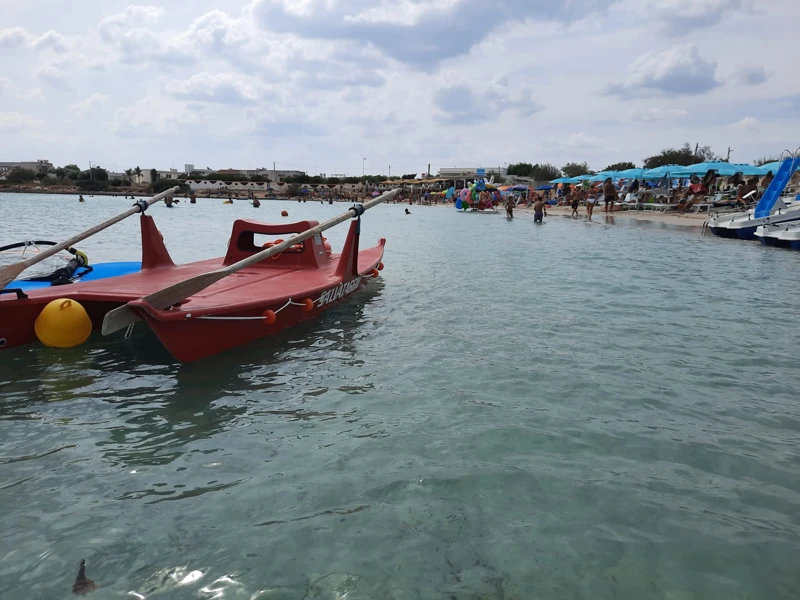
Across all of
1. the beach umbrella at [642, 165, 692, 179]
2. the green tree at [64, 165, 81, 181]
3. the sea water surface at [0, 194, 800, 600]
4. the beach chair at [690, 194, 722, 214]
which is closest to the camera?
the sea water surface at [0, 194, 800, 600]

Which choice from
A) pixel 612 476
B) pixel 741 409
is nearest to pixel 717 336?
pixel 741 409

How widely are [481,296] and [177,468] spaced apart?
750cm

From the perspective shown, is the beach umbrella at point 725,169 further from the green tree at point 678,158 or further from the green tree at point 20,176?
the green tree at point 20,176

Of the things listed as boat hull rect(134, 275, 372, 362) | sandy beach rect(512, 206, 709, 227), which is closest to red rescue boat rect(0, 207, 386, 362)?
boat hull rect(134, 275, 372, 362)

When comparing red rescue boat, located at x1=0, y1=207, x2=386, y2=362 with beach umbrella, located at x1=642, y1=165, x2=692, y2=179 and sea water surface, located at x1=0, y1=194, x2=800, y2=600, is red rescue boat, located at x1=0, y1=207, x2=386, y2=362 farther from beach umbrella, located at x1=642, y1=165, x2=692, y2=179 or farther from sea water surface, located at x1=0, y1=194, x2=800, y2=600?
beach umbrella, located at x1=642, y1=165, x2=692, y2=179

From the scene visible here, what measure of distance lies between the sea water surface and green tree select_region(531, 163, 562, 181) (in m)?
88.5

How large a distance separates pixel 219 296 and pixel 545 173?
94406 millimetres

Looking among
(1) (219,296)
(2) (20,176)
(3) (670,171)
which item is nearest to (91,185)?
(2) (20,176)

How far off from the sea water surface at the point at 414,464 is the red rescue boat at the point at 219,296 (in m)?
0.31

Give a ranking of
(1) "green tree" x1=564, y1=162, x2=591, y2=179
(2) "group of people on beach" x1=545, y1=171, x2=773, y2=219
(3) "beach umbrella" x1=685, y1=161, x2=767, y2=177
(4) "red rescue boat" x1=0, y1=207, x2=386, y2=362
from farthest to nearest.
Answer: (1) "green tree" x1=564, y1=162, x2=591, y2=179, (2) "group of people on beach" x1=545, y1=171, x2=773, y2=219, (3) "beach umbrella" x1=685, y1=161, x2=767, y2=177, (4) "red rescue boat" x1=0, y1=207, x2=386, y2=362

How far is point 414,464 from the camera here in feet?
13.6

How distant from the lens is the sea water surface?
301 centimetres

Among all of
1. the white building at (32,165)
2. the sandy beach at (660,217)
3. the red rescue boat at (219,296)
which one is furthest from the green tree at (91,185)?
the red rescue boat at (219,296)

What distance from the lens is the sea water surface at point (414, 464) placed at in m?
3.01
